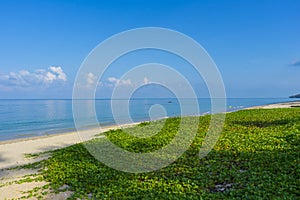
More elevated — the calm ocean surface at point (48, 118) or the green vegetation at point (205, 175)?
the calm ocean surface at point (48, 118)

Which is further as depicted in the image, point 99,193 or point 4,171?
point 4,171

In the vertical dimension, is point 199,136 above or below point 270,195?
above

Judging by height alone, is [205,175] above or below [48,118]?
below

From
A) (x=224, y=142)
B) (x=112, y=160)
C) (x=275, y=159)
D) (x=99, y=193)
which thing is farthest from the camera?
(x=224, y=142)

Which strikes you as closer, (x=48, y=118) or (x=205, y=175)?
(x=205, y=175)

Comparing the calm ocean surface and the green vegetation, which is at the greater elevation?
the calm ocean surface

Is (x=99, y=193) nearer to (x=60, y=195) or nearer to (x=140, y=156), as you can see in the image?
(x=60, y=195)

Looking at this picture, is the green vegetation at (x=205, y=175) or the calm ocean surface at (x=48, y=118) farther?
the calm ocean surface at (x=48, y=118)

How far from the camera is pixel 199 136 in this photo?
14.1 meters

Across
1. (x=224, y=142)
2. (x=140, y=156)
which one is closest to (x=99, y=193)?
(x=140, y=156)

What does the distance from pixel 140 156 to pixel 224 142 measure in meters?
4.32

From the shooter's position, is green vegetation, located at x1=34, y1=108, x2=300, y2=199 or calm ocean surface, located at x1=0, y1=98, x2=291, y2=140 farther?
calm ocean surface, located at x1=0, y1=98, x2=291, y2=140

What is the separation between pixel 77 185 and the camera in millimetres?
7926

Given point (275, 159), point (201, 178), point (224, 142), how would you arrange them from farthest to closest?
1. point (224, 142)
2. point (275, 159)
3. point (201, 178)
